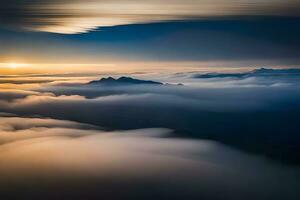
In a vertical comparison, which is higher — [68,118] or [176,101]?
[176,101]

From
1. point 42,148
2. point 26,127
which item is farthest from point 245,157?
point 26,127

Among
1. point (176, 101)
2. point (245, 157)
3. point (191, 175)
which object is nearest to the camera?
A: point (191, 175)

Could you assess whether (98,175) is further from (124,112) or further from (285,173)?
(124,112)

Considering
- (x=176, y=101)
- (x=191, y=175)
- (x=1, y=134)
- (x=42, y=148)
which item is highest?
(x=176, y=101)

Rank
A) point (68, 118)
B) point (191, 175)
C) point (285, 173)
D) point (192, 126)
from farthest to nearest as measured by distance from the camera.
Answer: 1. point (192, 126)
2. point (68, 118)
3. point (285, 173)
4. point (191, 175)

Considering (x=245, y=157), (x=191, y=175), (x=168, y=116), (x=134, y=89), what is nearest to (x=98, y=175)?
(x=191, y=175)

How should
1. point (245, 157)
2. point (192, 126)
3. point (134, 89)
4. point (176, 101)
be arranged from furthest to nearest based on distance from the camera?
point (134, 89) < point (176, 101) < point (192, 126) < point (245, 157)

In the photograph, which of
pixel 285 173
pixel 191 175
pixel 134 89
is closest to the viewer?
pixel 191 175

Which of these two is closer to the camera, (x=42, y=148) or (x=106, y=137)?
(x=42, y=148)

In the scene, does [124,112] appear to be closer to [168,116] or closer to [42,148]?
[168,116]
